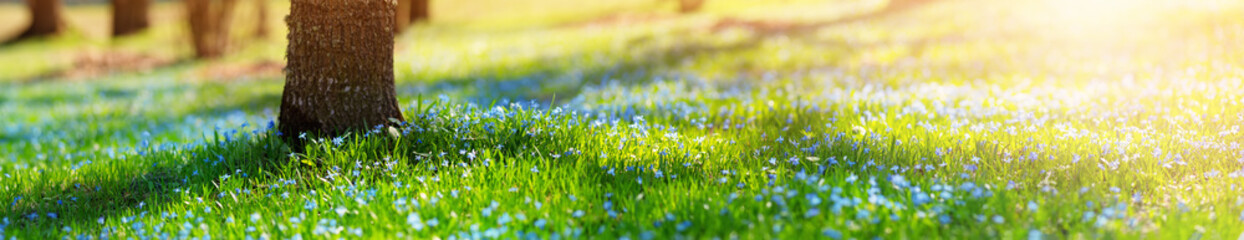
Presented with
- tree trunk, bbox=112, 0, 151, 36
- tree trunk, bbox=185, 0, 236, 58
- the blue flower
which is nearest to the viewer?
the blue flower

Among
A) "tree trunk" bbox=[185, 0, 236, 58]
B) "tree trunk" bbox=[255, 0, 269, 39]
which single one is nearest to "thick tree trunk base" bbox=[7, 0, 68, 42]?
"tree trunk" bbox=[255, 0, 269, 39]

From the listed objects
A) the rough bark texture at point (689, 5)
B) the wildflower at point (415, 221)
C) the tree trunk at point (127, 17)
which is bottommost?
the wildflower at point (415, 221)

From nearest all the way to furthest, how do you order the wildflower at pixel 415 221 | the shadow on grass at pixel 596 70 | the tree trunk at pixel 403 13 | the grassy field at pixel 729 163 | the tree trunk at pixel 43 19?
the wildflower at pixel 415 221
the grassy field at pixel 729 163
the shadow on grass at pixel 596 70
the tree trunk at pixel 403 13
the tree trunk at pixel 43 19

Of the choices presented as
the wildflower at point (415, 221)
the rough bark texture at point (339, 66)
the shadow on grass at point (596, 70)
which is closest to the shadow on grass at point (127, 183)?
the rough bark texture at point (339, 66)

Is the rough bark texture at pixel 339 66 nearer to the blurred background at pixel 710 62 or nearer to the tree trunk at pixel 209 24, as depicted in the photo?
the blurred background at pixel 710 62

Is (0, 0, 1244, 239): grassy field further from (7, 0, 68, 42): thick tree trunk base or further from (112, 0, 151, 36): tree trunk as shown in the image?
(7, 0, 68, 42): thick tree trunk base

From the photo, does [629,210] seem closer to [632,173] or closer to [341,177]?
[632,173]

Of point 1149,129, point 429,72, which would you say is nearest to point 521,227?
point 1149,129
